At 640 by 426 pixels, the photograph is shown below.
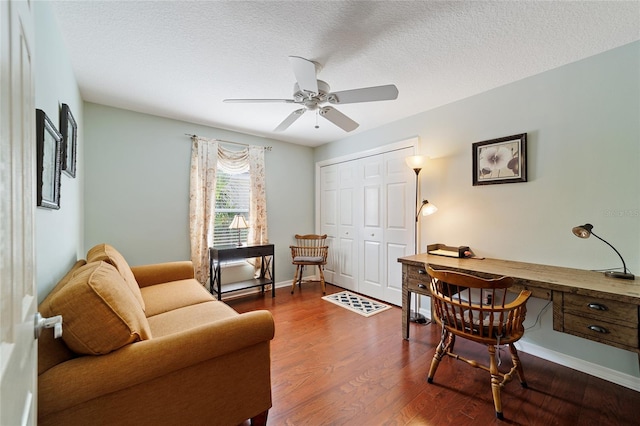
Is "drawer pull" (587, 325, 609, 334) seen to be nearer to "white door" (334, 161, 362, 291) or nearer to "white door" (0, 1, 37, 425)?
"white door" (0, 1, 37, 425)

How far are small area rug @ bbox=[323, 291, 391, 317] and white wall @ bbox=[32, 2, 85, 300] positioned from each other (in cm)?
274

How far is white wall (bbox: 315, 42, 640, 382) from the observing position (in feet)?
6.11

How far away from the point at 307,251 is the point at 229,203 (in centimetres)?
150

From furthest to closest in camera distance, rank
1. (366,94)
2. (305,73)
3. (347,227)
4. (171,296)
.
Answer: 1. (347,227)
2. (171,296)
3. (366,94)
4. (305,73)

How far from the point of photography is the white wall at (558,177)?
186 centimetres

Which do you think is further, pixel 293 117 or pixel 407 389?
pixel 293 117

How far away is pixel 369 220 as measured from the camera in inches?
146

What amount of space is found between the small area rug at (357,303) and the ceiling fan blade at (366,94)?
7.71 ft

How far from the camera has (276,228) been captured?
4.23 m

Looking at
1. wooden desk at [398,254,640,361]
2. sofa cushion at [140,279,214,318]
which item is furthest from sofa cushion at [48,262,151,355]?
wooden desk at [398,254,640,361]

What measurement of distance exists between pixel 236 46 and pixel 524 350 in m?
3.47

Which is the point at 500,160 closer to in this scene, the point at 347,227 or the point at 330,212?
the point at 347,227

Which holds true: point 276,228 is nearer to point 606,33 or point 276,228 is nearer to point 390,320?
point 390,320

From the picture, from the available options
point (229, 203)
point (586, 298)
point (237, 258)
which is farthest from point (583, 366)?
point (229, 203)
